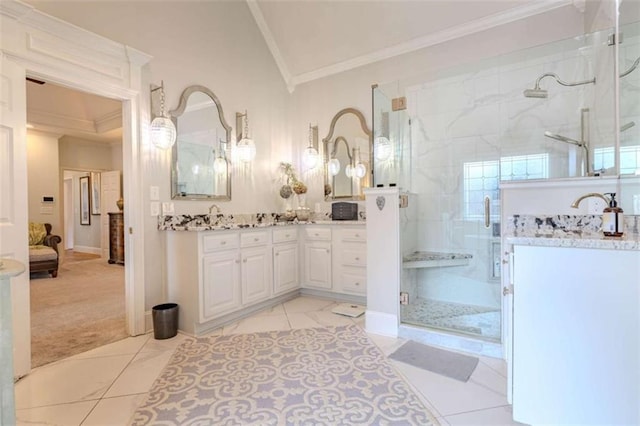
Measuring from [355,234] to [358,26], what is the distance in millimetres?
2490

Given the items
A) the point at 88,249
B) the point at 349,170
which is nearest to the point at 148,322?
the point at 349,170

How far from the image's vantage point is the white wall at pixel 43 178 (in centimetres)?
598

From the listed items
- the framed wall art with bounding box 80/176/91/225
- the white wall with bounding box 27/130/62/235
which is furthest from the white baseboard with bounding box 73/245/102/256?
the white wall with bounding box 27/130/62/235

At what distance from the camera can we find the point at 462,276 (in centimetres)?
335

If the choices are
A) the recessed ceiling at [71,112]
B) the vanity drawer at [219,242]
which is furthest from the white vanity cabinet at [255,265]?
the recessed ceiling at [71,112]

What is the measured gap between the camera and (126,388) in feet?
6.21

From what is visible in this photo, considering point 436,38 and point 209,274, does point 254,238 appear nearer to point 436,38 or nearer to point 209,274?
point 209,274

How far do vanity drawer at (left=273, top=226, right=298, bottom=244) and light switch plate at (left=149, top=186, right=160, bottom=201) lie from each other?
1.23 meters

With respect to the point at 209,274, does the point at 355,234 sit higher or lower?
higher

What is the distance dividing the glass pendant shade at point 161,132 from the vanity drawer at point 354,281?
7.50 ft

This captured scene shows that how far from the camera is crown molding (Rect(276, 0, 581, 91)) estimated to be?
9.92 feet

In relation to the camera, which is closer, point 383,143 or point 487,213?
point 487,213

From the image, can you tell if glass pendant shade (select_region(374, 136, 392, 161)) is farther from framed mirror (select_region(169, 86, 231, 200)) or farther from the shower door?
framed mirror (select_region(169, 86, 231, 200))

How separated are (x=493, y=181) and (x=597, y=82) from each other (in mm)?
1130
